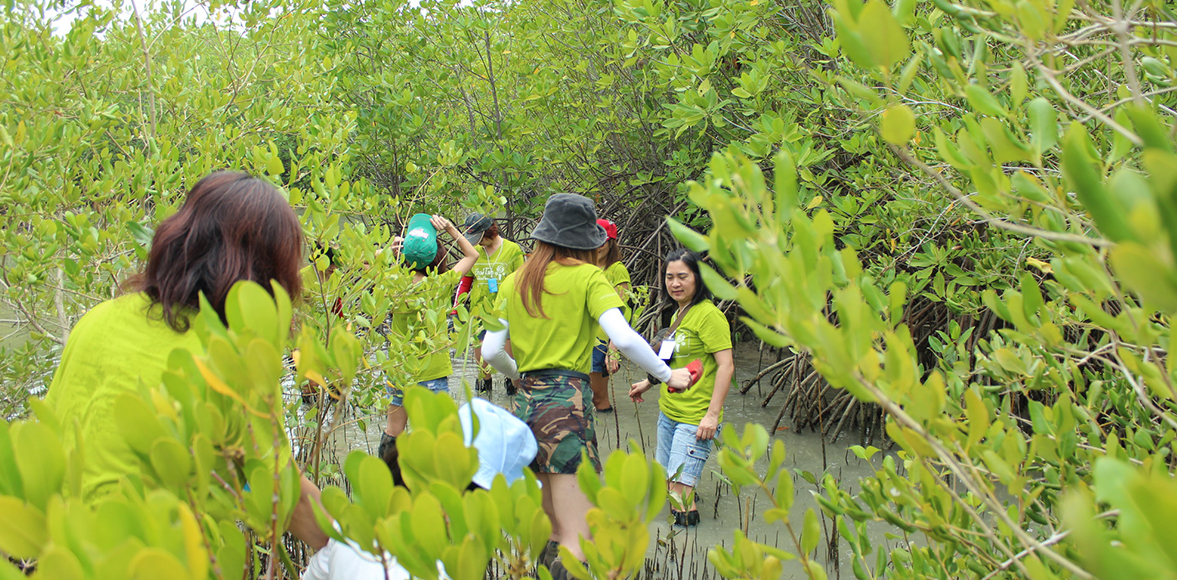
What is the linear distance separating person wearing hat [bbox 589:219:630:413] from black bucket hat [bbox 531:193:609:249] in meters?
Result: 0.81

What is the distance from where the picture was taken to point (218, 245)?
1.22 m

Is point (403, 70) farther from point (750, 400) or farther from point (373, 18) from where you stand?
point (750, 400)

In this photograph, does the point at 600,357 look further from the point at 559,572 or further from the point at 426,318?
the point at 426,318

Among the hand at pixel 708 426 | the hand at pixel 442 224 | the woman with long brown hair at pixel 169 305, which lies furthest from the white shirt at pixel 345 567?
the hand at pixel 442 224

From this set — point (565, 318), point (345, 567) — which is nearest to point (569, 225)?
point (565, 318)

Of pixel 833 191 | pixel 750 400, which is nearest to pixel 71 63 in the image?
pixel 833 191

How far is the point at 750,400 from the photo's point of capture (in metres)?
5.36

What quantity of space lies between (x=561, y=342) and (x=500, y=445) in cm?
80

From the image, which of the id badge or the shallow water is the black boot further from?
the id badge

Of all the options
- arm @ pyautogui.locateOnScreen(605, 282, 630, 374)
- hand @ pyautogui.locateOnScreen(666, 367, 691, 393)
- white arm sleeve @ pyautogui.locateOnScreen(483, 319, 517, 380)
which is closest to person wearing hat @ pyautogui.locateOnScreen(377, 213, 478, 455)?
white arm sleeve @ pyautogui.locateOnScreen(483, 319, 517, 380)

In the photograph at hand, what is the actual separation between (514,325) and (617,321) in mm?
353

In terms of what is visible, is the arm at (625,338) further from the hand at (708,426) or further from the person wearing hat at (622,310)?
the person wearing hat at (622,310)

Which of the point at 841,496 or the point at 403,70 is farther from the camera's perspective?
the point at 403,70

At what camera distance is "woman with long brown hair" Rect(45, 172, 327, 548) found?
1.13 metres
